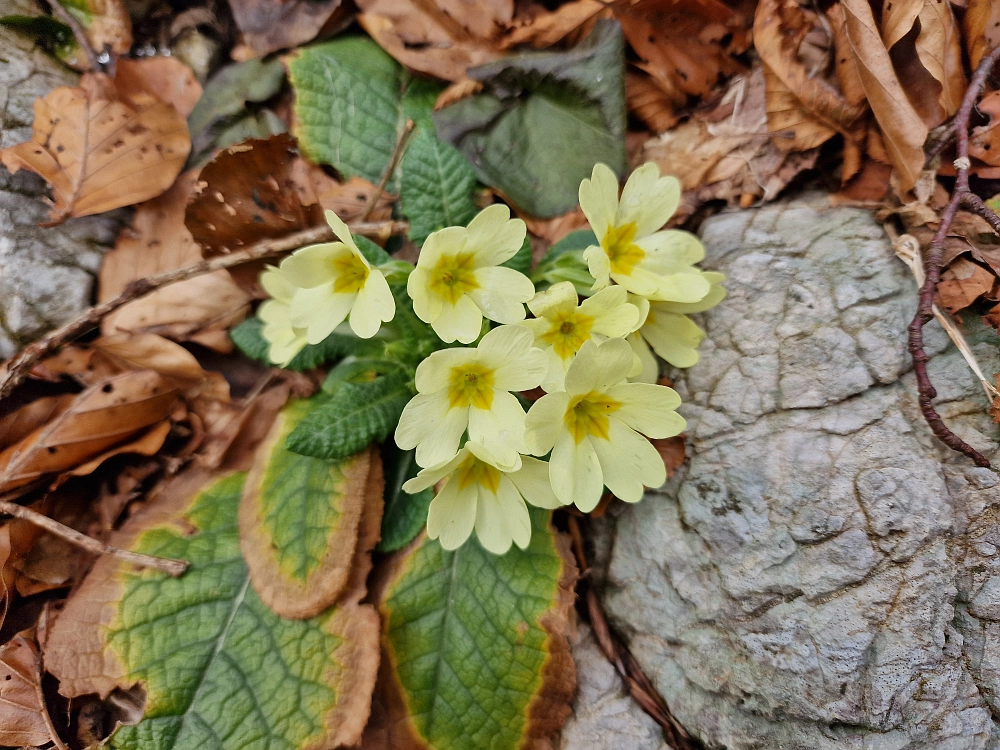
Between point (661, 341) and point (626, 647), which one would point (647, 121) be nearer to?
point (661, 341)

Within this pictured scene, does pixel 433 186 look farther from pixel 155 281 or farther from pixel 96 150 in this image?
pixel 96 150

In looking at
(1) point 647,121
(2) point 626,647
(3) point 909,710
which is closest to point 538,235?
(1) point 647,121

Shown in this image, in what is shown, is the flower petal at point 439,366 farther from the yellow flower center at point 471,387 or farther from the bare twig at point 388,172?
the bare twig at point 388,172

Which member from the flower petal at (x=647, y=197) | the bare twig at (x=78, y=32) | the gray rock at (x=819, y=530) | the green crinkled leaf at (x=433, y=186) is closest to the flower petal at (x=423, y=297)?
the green crinkled leaf at (x=433, y=186)

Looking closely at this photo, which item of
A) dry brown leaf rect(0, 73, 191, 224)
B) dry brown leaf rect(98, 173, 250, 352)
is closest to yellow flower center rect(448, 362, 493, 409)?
dry brown leaf rect(98, 173, 250, 352)

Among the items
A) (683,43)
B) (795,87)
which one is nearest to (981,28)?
(795,87)

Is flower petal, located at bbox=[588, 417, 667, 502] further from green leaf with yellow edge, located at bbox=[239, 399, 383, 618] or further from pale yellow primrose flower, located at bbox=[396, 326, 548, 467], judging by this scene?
green leaf with yellow edge, located at bbox=[239, 399, 383, 618]
